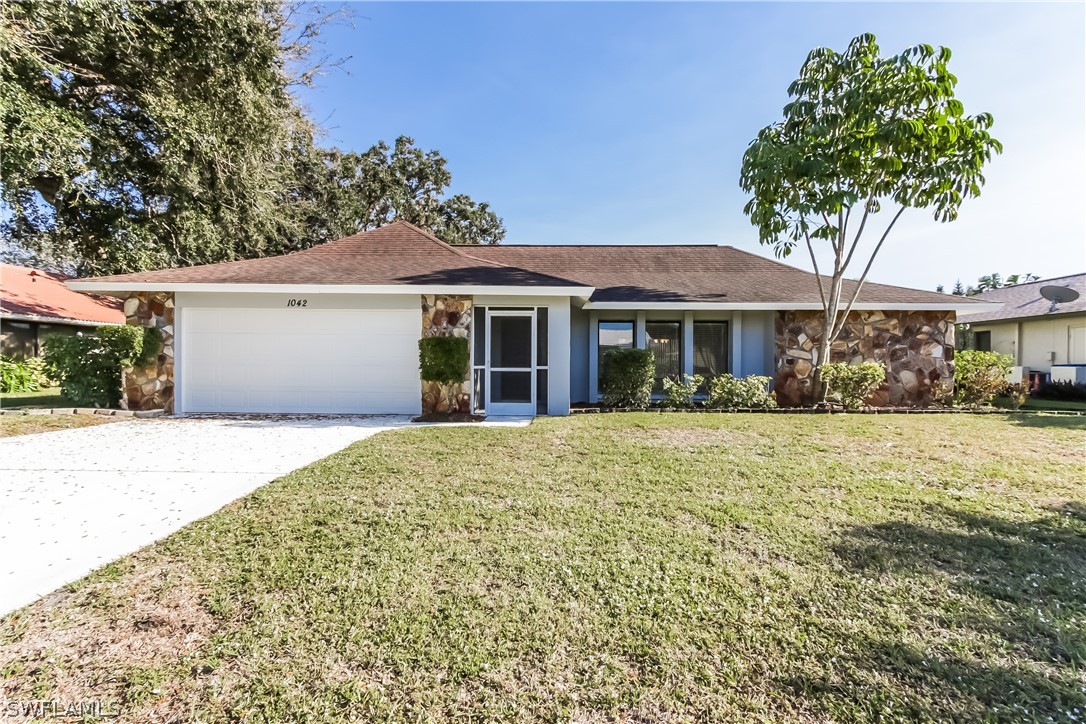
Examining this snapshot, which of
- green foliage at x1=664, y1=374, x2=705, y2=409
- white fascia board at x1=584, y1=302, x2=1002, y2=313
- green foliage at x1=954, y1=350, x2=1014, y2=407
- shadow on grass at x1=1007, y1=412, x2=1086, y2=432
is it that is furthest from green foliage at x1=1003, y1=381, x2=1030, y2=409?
green foliage at x1=664, y1=374, x2=705, y2=409

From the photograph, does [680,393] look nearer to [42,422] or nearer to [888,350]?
[888,350]

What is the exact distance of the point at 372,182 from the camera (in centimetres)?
2564

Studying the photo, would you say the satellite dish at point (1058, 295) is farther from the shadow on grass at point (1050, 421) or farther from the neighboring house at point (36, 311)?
the neighboring house at point (36, 311)

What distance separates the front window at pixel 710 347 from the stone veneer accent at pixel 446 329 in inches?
241

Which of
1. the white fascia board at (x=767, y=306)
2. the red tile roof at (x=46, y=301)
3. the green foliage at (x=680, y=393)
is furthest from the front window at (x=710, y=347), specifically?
the red tile roof at (x=46, y=301)

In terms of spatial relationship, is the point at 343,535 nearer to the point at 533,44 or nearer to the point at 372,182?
the point at 533,44

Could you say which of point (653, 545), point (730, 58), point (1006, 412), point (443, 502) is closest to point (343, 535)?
point (443, 502)

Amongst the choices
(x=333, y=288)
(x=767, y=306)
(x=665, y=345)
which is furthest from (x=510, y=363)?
(x=767, y=306)

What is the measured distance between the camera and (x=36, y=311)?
1698 centimetres

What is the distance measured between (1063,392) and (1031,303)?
4.27 m

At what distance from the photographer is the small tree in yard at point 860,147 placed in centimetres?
945

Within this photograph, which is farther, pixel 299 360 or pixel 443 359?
pixel 299 360

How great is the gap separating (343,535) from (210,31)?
1188 centimetres

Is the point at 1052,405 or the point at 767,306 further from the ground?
the point at 767,306
